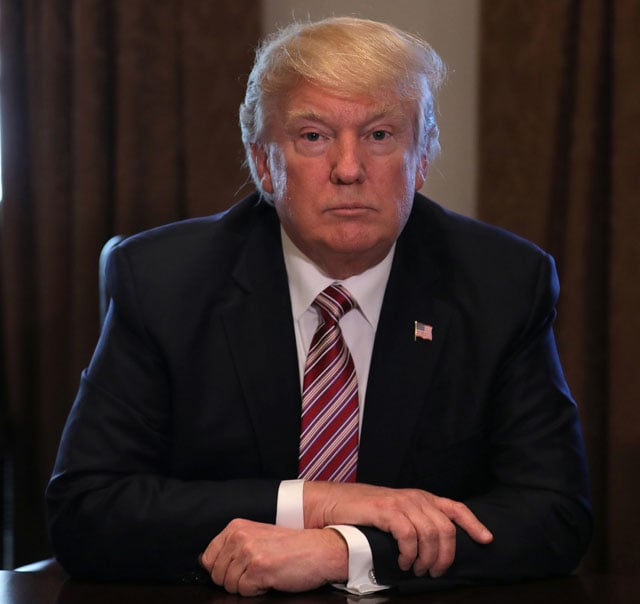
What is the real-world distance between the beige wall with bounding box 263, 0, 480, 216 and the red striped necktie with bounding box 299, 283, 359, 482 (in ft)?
5.27

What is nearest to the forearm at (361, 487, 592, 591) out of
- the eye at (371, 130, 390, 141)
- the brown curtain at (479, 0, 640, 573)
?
the eye at (371, 130, 390, 141)

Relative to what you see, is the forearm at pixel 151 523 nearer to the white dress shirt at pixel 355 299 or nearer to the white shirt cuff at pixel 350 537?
the white shirt cuff at pixel 350 537

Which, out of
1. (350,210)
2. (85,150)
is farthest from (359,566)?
(85,150)

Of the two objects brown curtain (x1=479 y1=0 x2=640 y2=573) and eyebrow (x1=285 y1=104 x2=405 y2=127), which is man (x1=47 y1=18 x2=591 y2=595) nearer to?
eyebrow (x1=285 y1=104 x2=405 y2=127)

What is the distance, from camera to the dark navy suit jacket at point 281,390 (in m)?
1.87

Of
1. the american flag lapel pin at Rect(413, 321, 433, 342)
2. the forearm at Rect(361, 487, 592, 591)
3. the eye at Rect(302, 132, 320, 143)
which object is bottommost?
the forearm at Rect(361, 487, 592, 591)

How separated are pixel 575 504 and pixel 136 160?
2195mm

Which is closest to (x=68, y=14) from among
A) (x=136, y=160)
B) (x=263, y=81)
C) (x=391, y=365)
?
(x=136, y=160)

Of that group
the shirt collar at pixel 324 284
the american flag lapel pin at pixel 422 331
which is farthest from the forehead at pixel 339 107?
the american flag lapel pin at pixel 422 331

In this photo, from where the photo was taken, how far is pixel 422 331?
6.81 ft

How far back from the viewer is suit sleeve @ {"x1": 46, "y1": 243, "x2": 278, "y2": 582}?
1.75 metres

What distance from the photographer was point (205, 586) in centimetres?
161

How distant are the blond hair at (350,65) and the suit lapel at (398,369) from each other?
0.97 feet

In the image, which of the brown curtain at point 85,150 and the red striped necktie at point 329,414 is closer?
the red striped necktie at point 329,414
